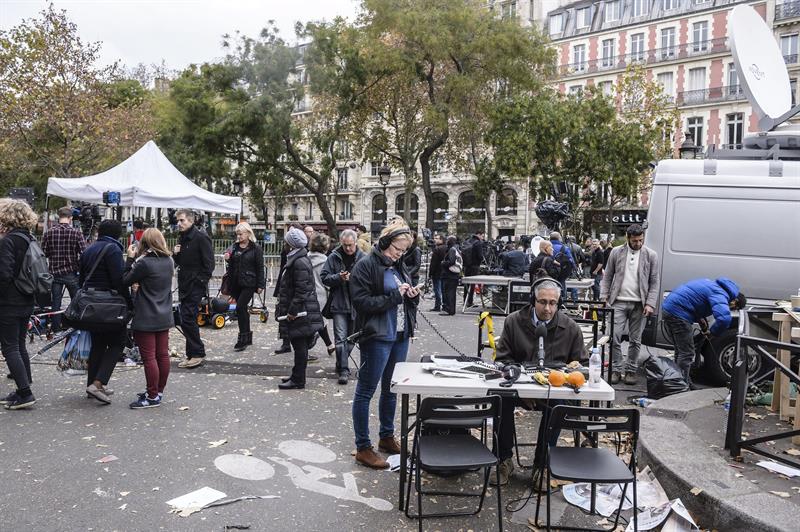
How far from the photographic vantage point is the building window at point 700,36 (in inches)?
1583

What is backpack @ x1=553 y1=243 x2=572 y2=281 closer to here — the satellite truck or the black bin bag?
the satellite truck

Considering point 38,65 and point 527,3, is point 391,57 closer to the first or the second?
point 38,65

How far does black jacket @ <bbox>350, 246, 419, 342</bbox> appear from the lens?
452cm

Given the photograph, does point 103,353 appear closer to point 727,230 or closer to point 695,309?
point 695,309

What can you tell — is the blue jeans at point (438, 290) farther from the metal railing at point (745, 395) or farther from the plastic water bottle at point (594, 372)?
the plastic water bottle at point (594, 372)

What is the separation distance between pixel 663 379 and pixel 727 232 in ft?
6.99

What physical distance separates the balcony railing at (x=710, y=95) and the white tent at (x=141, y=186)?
3717 cm

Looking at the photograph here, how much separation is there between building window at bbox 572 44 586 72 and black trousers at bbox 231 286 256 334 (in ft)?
141

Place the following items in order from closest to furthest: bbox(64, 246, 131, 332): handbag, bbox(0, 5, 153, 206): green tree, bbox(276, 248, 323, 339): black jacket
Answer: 1. bbox(64, 246, 131, 332): handbag
2. bbox(276, 248, 323, 339): black jacket
3. bbox(0, 5, 153, 206): green tree

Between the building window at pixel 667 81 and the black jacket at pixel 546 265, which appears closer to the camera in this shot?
the black jacket at pixel 546 265

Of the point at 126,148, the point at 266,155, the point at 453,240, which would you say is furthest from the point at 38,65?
the point at 453,240

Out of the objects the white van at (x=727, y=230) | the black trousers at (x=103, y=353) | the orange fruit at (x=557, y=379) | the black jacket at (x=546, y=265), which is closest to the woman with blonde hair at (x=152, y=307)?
the black trousers at (x=103, y=353)

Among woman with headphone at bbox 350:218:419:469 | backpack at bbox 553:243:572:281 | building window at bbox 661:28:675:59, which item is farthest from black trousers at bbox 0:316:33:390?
building window at bbox 661:28:675:59

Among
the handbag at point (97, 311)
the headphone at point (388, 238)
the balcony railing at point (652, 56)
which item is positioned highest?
the balcony railing at point (652, 56)
